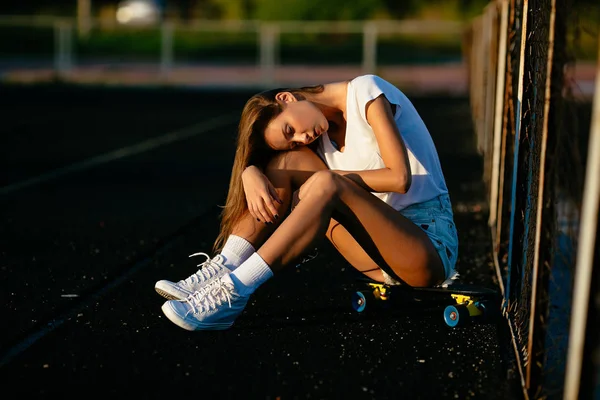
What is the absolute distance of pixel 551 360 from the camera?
4117 mm

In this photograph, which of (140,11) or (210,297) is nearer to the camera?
(210,297)

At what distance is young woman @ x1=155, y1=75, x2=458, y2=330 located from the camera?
4082 mm

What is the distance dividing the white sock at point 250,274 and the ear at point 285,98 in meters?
0.68

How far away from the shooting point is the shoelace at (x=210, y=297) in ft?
13.5

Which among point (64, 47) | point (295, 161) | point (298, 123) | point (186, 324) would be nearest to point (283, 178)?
point (295, 161)

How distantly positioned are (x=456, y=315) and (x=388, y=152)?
0.84m

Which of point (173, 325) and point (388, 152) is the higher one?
point (388, 152)

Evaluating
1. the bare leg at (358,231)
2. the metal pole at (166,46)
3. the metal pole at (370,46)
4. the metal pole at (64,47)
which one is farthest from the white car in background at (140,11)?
the bare leg at (358,231)

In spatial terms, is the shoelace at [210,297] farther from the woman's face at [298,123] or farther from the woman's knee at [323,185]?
the woman's face at [298,123]

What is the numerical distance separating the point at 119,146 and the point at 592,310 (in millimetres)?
10783

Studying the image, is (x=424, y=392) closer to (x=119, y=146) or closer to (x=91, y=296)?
(x=91, y=296)

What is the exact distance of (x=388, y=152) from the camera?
4191mm

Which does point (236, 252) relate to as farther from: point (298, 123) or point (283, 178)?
point (298, 123)

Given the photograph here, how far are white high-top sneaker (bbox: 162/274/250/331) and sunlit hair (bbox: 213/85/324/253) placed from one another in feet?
1.06
